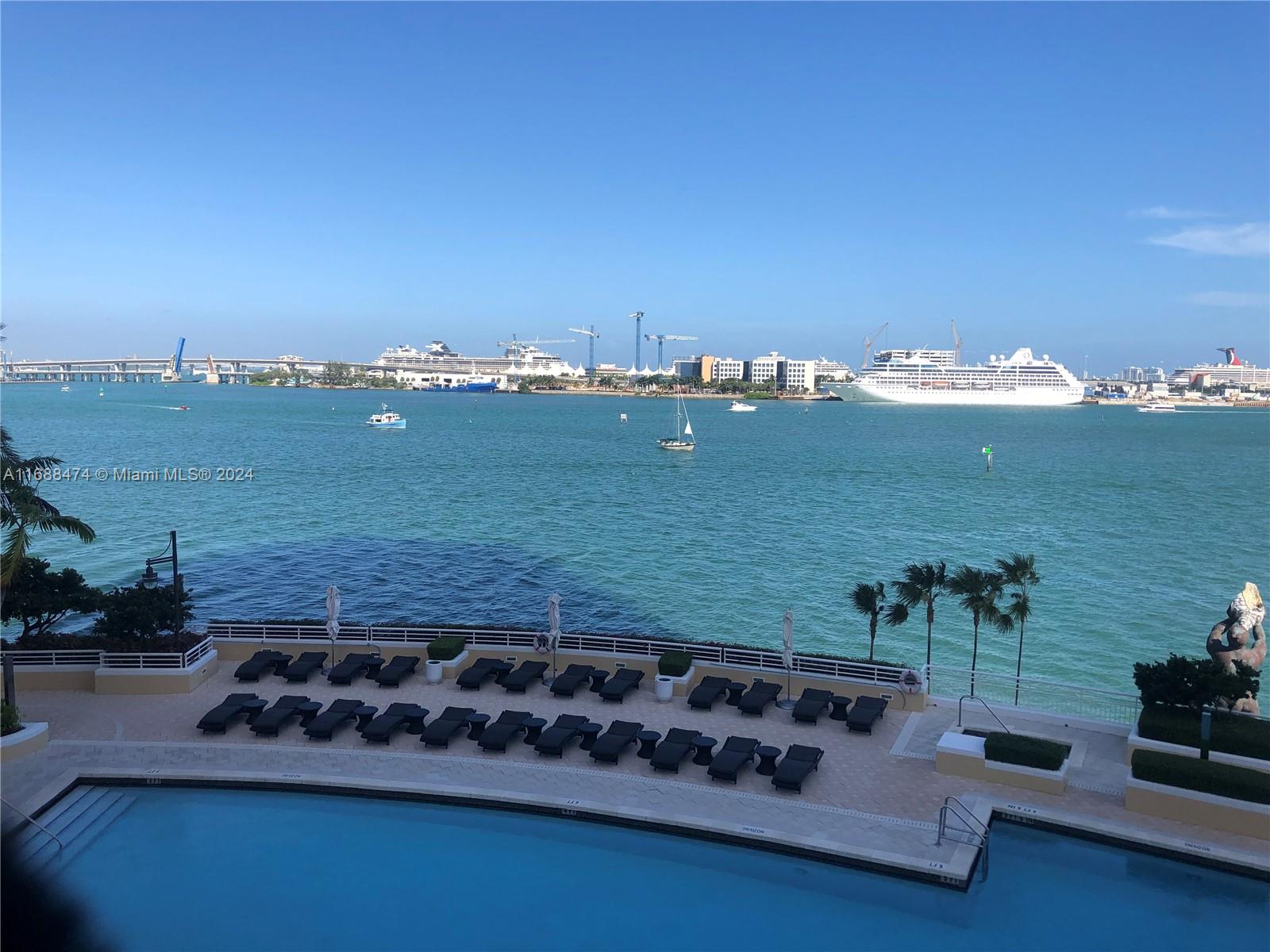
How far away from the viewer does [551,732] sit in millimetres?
13344

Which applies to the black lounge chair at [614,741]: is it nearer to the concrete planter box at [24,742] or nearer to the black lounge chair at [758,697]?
the black lounge chair at [758,697]

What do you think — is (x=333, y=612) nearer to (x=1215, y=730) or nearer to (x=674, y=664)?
(x=674, y=664)

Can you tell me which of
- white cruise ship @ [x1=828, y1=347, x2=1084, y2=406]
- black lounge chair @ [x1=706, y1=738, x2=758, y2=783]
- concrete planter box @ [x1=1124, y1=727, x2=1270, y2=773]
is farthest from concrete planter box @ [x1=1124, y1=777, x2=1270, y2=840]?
white cruise ship @ [x1=828, y1=347, x2=1084, y2=406]

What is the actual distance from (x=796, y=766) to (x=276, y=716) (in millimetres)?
8255

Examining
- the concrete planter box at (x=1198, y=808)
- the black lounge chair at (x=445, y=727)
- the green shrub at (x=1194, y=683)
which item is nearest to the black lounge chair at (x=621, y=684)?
the black lounge chair at (x=445, y=727)

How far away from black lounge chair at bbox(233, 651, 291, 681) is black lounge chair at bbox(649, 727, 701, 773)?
804 centimetres

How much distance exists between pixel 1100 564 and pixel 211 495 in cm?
4950

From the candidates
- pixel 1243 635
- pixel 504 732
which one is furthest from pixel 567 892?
pixel 1243 635

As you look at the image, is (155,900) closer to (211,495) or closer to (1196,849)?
(1196,849)

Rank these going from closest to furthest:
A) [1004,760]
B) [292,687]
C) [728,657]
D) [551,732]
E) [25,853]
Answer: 1. [25,853]
2. [1004,760]
3. [551,732]
4. [292,687]
5. [728,657]

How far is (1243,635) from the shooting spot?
524 inches

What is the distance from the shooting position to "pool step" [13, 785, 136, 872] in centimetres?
1037

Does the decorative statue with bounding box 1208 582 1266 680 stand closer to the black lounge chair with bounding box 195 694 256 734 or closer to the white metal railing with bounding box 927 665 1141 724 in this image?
the white metal railing with bounding box 927 665 1141 724

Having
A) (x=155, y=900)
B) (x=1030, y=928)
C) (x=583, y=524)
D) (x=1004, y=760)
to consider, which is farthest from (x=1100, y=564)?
(x=155, y=900)
